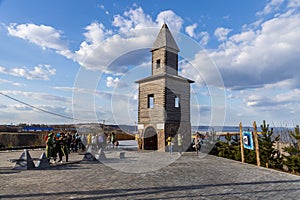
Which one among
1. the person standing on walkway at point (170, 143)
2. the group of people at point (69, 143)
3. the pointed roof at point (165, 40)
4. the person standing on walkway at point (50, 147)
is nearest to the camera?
the person standing on walkway at point (50, 147)

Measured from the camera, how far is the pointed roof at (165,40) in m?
25.4

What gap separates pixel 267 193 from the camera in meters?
7.70

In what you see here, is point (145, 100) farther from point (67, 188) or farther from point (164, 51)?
point (67, 188)

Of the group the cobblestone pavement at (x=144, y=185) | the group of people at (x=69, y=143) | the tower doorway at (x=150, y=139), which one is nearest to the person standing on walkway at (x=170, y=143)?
the tower doorway at (x=150, y=139)

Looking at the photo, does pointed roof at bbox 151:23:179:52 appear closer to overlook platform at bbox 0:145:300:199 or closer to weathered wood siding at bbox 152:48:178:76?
weathered wood siding at bbox 152:48:178:76

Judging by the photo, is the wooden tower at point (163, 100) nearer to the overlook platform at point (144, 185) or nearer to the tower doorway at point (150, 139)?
the tower doorway at point (150, 139)

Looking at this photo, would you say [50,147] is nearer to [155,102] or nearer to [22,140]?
[155,102]

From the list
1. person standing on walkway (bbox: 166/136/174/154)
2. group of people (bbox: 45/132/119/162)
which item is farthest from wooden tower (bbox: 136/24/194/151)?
group of people (bbox: 45/132/119/162)

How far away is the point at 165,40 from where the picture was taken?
25.4m

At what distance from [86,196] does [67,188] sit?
4.15 feet

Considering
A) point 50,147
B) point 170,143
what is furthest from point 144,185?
point 170,143

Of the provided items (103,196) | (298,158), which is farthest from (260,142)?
(103,196)

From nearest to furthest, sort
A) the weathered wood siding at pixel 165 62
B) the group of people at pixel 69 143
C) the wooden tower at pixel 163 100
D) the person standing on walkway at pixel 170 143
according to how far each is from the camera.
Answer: the group of people at pixel 69 143 < the person standing on walkway at pixel 170 143 < the wooden tower at pixel 163 100 < the weathered wood siding at pixel 165 62

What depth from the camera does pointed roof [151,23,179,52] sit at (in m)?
25.4
